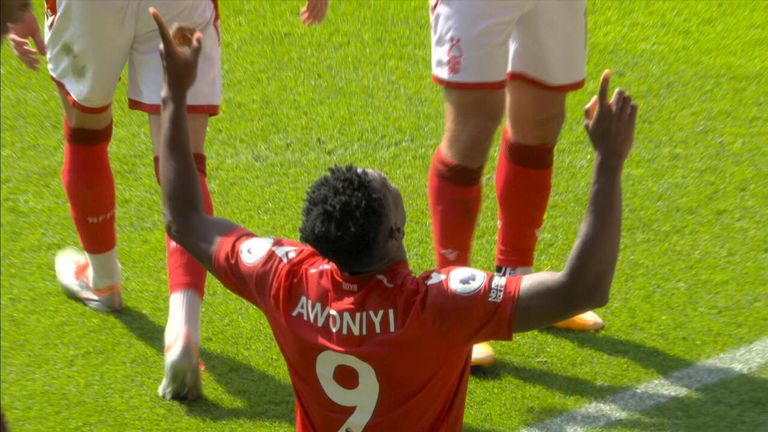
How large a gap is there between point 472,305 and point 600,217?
32 centimetres

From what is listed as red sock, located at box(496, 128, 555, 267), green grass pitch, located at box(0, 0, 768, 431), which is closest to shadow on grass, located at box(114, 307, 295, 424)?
green grass pitch, located at box(0, 0, 768, 431)

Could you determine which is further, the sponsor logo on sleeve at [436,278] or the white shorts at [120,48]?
the white shorts at [120,48]

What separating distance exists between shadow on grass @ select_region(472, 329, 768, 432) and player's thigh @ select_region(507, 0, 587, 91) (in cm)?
86

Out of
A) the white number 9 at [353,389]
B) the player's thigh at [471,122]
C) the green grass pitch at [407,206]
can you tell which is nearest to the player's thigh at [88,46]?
the green grass pitch at [407,206]

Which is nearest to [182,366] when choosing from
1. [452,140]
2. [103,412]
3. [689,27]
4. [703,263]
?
[103,412]

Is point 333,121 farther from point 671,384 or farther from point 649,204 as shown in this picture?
point 671,384

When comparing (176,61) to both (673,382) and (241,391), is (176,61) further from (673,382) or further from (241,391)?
(673,382)

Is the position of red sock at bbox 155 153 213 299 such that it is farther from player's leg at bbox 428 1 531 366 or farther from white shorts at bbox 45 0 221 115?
player's leg at bbox 428 1 531 366

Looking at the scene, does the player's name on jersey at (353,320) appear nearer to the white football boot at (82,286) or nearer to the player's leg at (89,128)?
the player's leg at (89,128)

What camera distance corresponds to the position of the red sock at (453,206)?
3676mm

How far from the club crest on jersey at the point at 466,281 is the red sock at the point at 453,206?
1.27 m

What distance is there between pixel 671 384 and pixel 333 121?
229 centimetres

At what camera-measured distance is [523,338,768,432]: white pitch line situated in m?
3.59

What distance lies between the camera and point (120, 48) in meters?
3.68
